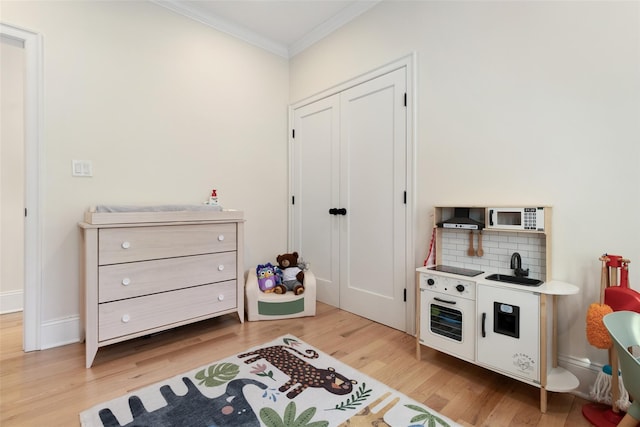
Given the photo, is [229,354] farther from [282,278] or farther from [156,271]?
[282,278]

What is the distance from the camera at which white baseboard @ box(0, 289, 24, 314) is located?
9.13ft

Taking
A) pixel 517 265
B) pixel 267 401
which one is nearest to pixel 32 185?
pixel 267 401

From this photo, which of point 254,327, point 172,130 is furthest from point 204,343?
point 172,130

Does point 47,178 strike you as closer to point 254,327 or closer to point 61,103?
point 61,103

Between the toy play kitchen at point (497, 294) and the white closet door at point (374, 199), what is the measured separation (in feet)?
1.46

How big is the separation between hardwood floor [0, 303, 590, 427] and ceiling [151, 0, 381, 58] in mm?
2807

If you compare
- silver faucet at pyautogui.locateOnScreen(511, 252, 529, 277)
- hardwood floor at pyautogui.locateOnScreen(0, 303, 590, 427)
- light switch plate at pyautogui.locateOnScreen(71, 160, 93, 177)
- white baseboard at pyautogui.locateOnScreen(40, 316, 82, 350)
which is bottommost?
hardwood floor at pyautogui.locateOnScreen(0, 303, 590, 427)

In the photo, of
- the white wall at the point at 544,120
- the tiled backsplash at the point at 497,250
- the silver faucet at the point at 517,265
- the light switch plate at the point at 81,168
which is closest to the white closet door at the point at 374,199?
the white wall at the point at 544,120

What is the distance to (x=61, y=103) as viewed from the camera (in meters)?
2.13

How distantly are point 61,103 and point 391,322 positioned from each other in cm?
302

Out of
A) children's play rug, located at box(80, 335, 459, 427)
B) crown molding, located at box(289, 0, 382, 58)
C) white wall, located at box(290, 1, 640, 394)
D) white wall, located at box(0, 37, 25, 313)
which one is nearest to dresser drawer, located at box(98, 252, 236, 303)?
children's play rug, located at box(80, 335, 459, 427)

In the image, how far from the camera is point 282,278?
9.45ft

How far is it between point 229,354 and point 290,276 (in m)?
0.96

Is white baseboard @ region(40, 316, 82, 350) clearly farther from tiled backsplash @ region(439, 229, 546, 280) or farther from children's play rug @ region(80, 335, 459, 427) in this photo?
tiled backsplash @ region(439, 229, 546, 280)
